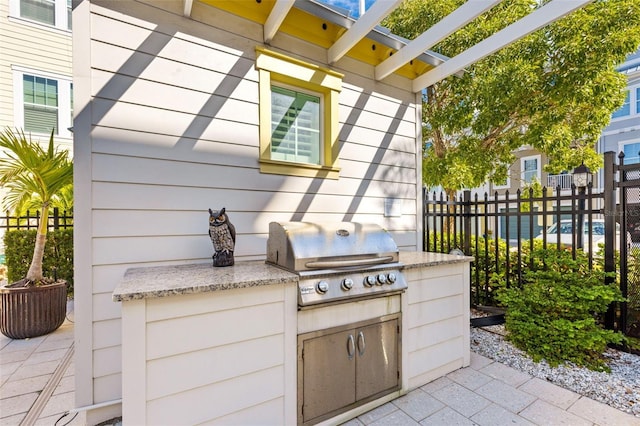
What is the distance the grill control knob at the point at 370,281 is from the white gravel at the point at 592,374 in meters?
A: 1.83

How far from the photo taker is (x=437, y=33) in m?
2.64

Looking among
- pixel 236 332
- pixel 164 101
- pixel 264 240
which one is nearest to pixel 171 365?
pixel 236 332

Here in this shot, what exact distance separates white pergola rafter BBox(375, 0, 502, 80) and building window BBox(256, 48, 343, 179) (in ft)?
1.93

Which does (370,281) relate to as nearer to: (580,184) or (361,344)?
(361,344)

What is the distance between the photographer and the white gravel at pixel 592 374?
88.2 inches

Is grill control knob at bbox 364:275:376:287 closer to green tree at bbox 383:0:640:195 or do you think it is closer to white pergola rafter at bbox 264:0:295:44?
white pergola rafter at bbox 264:0:295:44

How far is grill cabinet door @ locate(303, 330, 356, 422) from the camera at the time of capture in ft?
6.23

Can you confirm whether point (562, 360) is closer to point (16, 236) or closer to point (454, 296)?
point (454, 296)

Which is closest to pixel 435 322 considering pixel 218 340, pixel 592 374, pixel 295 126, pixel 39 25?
pixel 592 374

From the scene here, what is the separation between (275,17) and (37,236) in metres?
3.47

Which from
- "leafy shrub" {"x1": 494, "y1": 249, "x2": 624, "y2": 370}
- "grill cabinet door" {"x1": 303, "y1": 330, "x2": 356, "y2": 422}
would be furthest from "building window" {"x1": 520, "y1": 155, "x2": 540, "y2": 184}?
"grill cabinet door" {"x1": 303, "y1": 330, "x2": 356, "y2": 422}

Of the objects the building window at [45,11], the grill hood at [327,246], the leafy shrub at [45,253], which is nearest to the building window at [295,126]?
the grill hood at [327,246]

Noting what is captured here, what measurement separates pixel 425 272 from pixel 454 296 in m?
0.49

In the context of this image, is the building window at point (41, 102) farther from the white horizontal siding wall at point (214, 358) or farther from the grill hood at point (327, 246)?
the white horizontal siding wall at point (214, 358)
